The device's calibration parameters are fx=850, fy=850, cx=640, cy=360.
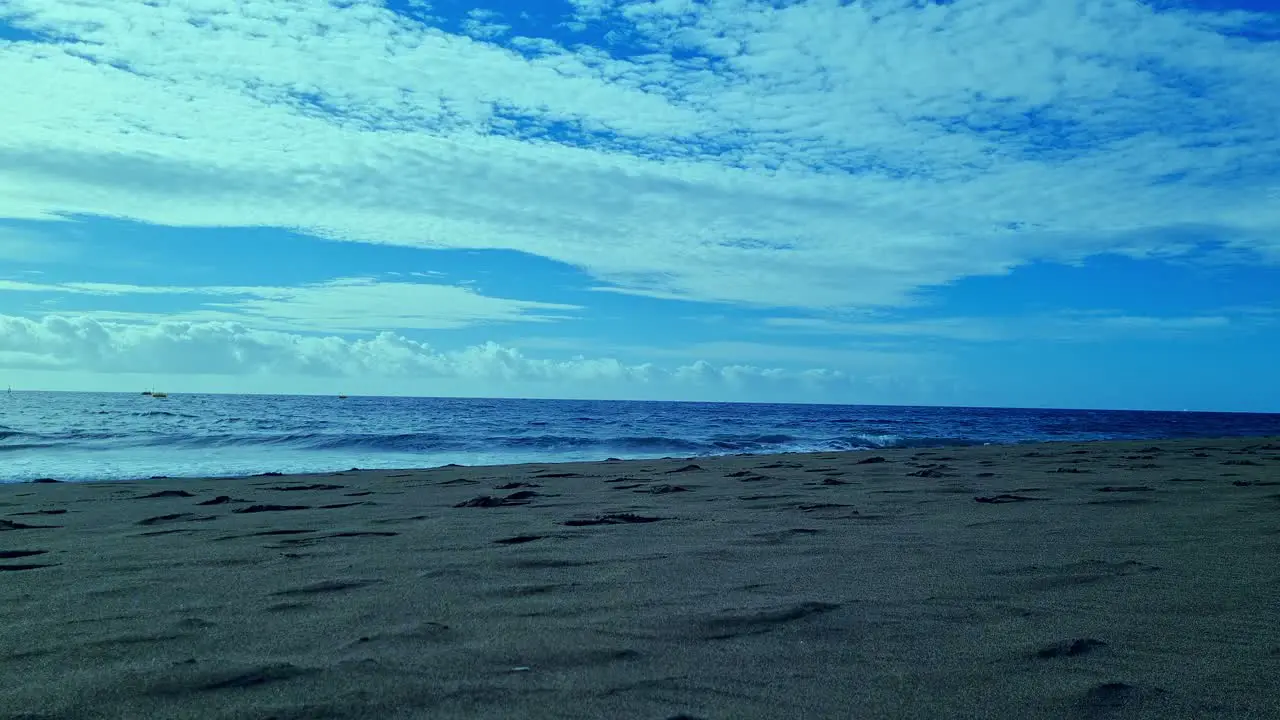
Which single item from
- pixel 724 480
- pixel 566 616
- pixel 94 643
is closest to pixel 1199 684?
pixel 566 616

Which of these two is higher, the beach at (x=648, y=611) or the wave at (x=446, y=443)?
the beach at (x=648, y=611)

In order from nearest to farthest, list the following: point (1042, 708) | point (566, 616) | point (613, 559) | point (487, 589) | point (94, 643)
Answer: point (1042, 708) → point (94, 643) → point (566, 616) → point (487, 589) → point (613, 559)

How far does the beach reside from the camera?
2820mm

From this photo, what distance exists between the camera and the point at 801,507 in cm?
784

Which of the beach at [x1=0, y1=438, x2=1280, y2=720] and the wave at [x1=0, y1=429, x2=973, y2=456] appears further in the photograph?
the wave at [x1=0, y1=429, x2=973, y2=456]

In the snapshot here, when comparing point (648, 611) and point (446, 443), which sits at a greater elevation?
point (648, 611)

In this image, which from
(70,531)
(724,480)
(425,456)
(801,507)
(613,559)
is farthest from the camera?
(425,456)

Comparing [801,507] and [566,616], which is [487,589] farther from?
[801,507]

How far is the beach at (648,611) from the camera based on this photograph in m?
2.82

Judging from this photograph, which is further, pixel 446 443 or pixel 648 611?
pixel 446 443

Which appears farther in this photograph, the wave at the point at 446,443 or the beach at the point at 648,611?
the wave at the point at 446,443

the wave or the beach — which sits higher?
the beach

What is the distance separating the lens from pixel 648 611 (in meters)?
3.88

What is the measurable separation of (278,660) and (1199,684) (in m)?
3.30
